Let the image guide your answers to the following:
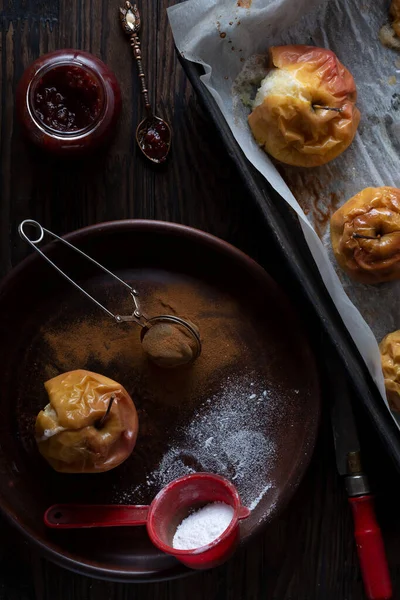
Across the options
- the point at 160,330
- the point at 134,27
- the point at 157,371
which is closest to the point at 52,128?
the point at 134,27

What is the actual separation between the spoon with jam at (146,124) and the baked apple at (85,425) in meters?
0.68

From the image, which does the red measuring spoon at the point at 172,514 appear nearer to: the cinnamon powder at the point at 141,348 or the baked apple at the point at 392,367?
the cinnamon powder at the point at 141,348

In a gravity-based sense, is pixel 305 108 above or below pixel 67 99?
below

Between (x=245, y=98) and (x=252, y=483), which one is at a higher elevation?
(x=245, y=98)

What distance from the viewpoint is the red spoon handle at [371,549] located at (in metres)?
1.93

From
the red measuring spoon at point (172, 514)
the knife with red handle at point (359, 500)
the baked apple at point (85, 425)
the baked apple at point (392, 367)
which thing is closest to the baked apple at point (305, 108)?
the baked apple at point (392, 367)

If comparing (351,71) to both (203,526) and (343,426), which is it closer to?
(343,426)

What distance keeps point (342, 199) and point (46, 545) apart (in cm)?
128

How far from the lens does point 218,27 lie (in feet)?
6.25

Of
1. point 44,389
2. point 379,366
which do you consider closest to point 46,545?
point 44,389

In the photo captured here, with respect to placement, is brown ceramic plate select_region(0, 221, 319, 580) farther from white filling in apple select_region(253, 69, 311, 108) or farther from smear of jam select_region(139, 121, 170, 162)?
white filling in apple select_region(253, 69, 311, 108)

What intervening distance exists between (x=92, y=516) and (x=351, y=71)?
58.5 inches

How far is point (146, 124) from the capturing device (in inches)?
79.7

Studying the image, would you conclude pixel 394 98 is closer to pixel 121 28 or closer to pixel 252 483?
pixel 121 28
